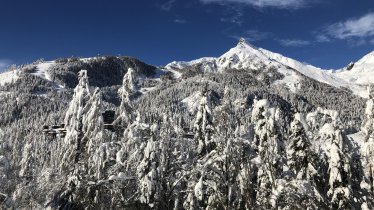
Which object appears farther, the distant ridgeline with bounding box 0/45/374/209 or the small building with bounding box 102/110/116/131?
the small building with bounding box 102/110/116/131

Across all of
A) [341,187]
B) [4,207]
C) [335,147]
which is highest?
[335,147]

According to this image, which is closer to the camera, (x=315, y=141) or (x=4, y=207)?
(x=4, y=207)

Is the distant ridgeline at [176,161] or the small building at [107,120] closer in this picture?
the distant ridgeline at [176,161]

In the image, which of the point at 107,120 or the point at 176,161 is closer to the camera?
Result: the point at 176,161

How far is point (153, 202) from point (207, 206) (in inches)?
209

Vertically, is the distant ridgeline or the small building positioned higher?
the small building

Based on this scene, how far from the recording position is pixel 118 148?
2181 centimetres

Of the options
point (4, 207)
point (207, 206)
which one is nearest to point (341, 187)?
point (207, 206)

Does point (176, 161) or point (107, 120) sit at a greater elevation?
point (107, 120)

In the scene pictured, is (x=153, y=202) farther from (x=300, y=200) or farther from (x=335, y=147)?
(x=335, y=147)

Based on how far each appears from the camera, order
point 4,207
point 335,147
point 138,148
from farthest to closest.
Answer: point 335,147, point 138,148, point 4,207

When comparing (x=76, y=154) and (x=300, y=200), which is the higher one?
(x=76, y=154)

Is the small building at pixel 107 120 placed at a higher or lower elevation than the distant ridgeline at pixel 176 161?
higher

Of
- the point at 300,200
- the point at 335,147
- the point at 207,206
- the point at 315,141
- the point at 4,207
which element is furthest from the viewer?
the point at 315,141
